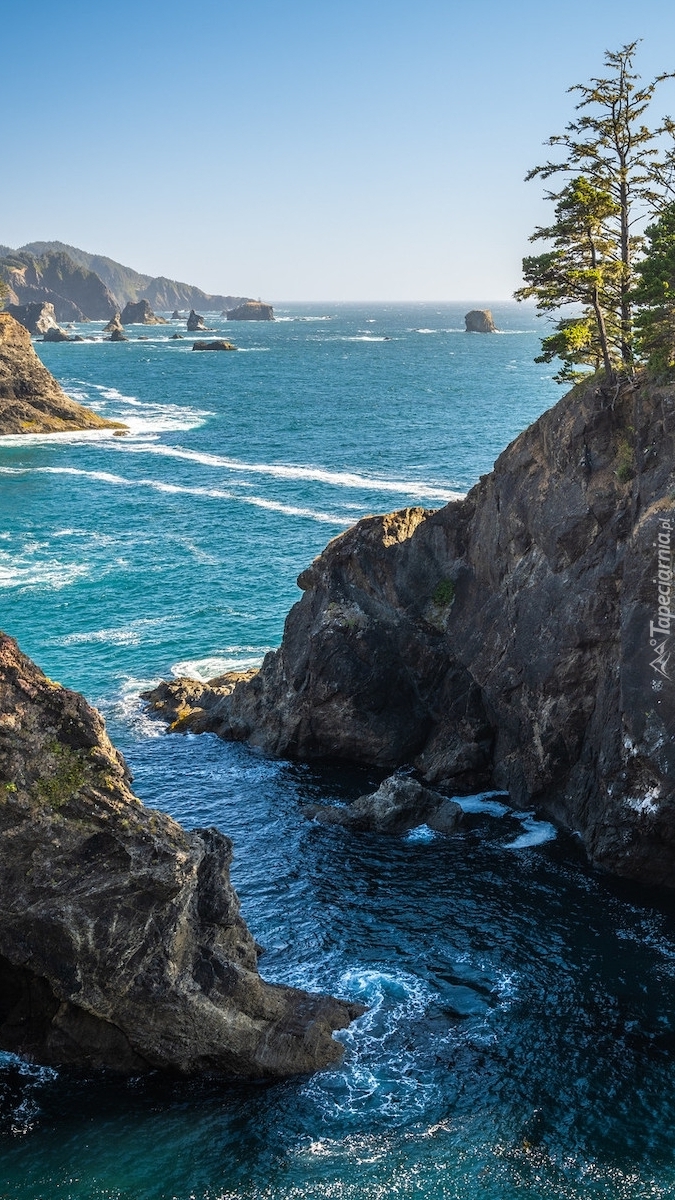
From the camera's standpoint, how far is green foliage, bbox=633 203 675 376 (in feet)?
143

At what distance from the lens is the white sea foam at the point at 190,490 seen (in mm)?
96250

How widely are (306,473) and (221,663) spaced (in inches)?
2134

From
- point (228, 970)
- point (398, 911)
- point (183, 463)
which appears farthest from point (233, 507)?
point (228, 970)

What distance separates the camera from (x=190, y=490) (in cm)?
11075

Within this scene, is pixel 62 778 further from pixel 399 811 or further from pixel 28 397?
pixel 28 397

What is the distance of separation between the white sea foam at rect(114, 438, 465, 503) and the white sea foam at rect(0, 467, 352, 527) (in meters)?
8.42

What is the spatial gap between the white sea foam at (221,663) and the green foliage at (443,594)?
14641 mm

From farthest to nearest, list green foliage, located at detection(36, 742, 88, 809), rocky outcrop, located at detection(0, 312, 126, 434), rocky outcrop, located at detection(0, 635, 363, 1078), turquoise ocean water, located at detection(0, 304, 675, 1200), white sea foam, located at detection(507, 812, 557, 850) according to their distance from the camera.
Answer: rocky outcrop, located at detection(0, 312, 126, 434), white sea foam, located at detection(507, 812, 557, 850), green foliage, located at detection(36, 742, 88, 809), rocky outcrop, located at detection(0, 635, 363, 1078), turquoise ocean water, located at detection(0, 304, 675, 1200)

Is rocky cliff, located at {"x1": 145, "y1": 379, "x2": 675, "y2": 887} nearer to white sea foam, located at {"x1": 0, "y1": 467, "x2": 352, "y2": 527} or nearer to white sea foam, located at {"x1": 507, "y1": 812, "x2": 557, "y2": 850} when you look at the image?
white sea foam, located at {"x1": 507, "y1": 812, "x2": 557, "y2": 850}

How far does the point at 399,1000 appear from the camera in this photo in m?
33.7

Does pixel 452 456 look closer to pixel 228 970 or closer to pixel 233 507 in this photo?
pixel 233 507

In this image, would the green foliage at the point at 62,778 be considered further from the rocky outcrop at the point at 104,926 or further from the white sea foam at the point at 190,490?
the white sea foam at the point at 190,490

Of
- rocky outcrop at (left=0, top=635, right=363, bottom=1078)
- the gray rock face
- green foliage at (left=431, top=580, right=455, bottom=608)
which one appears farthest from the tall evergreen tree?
rocky outcrop at (left=0, top=635, right=363, bottom=1078)

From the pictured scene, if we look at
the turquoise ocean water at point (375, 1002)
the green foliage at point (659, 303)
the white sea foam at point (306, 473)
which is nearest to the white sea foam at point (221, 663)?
the turquoise ocean water at point (375, 1002)
